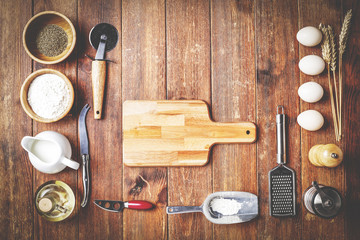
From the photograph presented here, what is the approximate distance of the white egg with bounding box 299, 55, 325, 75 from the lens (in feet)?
3.24

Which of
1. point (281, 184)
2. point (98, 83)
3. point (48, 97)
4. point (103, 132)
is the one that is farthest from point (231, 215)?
point (48, 97)

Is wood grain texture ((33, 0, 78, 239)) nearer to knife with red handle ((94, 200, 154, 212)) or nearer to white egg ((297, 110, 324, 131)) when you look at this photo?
knife with red handle ((94, 200, 154, 212))

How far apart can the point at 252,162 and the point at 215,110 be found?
27cm

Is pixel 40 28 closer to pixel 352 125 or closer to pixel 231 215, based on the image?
pixel 231 215

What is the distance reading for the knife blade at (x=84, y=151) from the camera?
1.00 meters

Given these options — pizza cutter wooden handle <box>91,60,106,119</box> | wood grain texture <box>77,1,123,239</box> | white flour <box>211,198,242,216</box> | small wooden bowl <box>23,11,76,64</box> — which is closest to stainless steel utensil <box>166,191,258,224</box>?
white flour <box>211,198,242,216</box>

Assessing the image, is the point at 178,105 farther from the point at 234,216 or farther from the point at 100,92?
the point at 234,216

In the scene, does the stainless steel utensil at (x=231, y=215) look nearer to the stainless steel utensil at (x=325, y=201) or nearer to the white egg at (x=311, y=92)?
the stainless steel utensil at (x=325, y=201)

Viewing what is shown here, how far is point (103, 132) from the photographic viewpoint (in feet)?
3.35

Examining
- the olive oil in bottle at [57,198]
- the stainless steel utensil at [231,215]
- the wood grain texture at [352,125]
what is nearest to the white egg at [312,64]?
the wood grain texture at [352,125]

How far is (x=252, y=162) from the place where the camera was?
3.41ft

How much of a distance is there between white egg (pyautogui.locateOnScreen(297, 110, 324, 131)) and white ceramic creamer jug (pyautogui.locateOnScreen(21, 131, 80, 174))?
3.01ft

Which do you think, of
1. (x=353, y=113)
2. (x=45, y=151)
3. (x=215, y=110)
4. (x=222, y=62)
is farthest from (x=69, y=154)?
(x=353, y=113)

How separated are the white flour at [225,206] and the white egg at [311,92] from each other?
0.52 m
